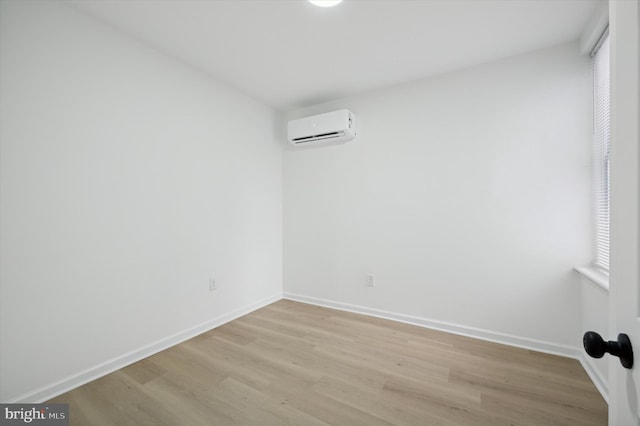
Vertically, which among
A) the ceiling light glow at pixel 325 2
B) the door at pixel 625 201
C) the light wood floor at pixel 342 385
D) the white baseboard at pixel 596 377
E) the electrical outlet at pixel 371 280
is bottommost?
the light wood floor at pixel 342 385

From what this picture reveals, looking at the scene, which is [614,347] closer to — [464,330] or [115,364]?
[464,330]

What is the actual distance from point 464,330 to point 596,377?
0.89 m

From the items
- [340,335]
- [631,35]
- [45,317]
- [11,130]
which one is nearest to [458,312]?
[340,335]

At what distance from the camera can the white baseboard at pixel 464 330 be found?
7.28 feet

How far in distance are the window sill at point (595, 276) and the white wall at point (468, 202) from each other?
0.34 ft

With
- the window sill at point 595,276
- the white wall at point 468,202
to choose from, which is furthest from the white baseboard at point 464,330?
the window sill at point 595,276

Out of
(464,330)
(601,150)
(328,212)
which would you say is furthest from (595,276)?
(328,212)

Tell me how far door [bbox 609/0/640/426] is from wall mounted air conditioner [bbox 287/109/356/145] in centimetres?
247

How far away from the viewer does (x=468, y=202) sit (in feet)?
8.43

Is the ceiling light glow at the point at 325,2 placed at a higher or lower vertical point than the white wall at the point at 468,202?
higher

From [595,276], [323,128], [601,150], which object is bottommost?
[595,276]

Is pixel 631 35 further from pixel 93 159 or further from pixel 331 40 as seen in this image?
pixel 93 159

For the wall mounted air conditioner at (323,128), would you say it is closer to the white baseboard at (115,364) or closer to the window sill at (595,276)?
the white baseboard at (115,364)

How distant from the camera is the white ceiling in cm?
185
